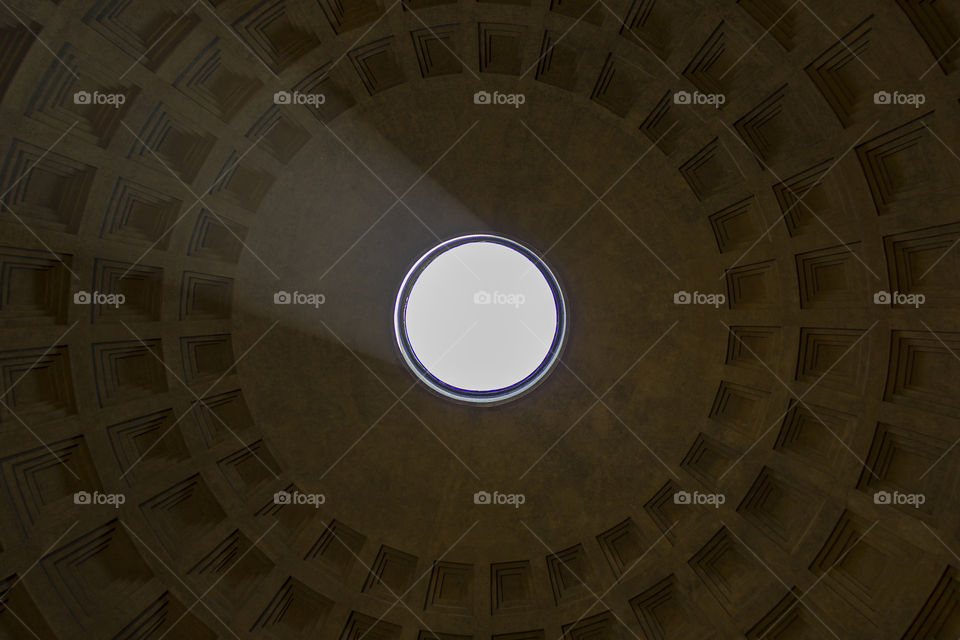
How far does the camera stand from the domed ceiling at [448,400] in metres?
14.0

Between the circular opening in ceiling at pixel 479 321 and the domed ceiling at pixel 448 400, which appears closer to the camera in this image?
the domed ceiling at pixel 448 400

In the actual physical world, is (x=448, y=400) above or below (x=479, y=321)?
below

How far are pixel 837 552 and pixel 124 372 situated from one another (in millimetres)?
18708

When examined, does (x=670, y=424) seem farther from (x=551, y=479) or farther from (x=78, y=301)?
(x=78, y=301)

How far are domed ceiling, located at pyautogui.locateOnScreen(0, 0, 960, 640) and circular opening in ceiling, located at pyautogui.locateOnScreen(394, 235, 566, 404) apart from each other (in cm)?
56

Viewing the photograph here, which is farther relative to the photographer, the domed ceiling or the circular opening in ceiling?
the circular opening in ceiling

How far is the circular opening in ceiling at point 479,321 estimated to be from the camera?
18.1 meters

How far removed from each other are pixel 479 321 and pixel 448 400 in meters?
5.35

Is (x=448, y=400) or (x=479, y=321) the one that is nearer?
(x=448, y=400)

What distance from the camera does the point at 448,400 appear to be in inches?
712

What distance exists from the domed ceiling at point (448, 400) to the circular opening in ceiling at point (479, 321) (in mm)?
556

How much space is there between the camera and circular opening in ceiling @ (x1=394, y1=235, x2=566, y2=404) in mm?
18062

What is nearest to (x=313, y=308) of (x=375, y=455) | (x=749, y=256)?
(x=375, y=455)

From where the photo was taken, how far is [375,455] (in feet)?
60.1
